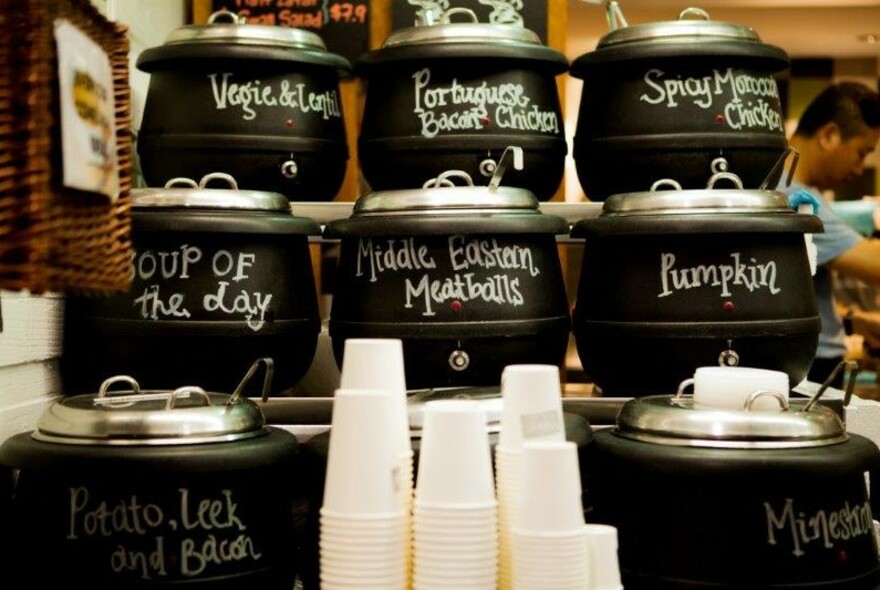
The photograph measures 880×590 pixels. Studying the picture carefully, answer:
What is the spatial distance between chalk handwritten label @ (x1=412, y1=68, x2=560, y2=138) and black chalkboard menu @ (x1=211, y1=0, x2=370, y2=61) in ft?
3.48

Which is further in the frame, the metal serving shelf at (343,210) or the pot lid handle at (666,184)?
the metal serving shelf at (343,210)

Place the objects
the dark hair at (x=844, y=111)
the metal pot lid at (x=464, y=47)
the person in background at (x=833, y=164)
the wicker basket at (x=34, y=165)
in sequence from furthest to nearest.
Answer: the dark hair at (x=844, y=111)
the person in background at (x=833, y=164)
the metal pot lid at (x=464, y=47)
the wicker basket at (x=34, y=165)

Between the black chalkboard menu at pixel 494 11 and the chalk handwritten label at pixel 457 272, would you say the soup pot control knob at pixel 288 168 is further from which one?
the black chalkboard menu at pixel 494 11

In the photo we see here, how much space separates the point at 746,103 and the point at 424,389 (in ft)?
3.10

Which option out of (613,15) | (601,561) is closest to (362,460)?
(601,561)

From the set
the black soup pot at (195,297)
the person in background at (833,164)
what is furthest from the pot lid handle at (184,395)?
the person in background at (833,164)

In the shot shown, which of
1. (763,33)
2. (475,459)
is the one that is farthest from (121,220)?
(763,33)

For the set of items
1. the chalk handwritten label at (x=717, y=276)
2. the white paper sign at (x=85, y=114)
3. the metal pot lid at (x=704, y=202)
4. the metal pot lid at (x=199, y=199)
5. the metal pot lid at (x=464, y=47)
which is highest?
the metal pot lid at (x=464, y=47)

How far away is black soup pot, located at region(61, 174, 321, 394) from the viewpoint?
2.20 meters

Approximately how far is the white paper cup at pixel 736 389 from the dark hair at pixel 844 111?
252cm

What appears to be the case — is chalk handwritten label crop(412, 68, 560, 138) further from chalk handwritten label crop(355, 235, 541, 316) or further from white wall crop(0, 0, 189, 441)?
white wall crop(0, 0, 189, 441)

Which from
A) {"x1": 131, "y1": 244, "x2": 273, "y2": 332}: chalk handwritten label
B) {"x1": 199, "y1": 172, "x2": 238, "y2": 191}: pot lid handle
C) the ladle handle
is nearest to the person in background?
the ladle handle

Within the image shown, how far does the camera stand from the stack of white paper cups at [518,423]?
1515 millimetres

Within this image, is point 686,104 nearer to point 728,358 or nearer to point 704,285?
point 704,285
